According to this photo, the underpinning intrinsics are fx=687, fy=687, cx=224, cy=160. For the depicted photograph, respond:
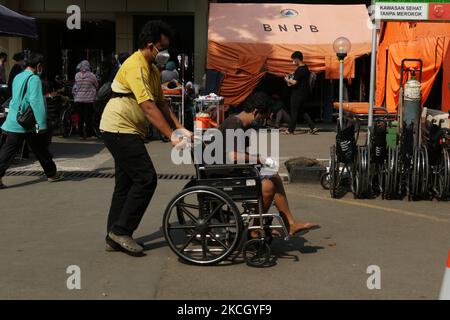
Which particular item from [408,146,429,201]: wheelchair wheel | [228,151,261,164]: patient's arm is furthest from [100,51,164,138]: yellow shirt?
[408,146,429,201]: wheelchair wheel

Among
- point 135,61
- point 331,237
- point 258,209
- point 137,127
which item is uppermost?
point 135,61

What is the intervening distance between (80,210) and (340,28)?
11739mm

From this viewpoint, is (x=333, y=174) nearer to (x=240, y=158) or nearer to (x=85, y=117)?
(x=240, y=158)

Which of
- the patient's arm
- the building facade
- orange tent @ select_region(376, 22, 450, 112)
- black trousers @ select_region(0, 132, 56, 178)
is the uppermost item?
the building facade

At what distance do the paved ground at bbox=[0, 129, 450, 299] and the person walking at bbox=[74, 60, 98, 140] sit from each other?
5334 millimetres

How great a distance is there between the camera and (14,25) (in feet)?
36.9

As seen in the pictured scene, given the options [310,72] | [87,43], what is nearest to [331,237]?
[310,72]

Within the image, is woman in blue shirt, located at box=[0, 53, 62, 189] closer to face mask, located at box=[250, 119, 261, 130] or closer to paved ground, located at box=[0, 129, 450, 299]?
paved ground, located at box=[0, 129, 450, 299]

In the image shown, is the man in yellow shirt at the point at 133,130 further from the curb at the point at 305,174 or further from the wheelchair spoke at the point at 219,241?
the curb at the point at 305,174

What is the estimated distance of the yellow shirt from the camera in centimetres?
582

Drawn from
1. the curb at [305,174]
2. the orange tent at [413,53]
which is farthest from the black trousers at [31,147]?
the orange tent at [413,53]

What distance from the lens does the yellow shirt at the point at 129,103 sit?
5816mm

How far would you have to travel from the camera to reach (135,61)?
230 inches

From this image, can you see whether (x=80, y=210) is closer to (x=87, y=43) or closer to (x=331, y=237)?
(x=331, y=237)
